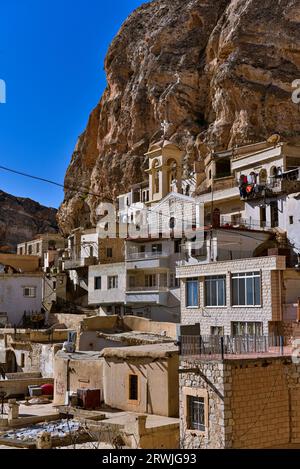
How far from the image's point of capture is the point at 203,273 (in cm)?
2659

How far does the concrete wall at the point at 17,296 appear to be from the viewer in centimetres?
4056

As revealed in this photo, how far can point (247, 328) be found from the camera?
24.1 metres

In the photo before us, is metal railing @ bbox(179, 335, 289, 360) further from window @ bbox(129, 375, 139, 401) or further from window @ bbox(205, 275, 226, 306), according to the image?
window @ bbox(205, 275, 226, 306)

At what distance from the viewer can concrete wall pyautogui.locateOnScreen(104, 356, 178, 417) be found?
717 inches

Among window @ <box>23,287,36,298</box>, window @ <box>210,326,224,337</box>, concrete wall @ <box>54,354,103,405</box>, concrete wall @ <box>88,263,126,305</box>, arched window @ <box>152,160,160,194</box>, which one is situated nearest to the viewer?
concrete wall @ <box>54,354,103,405</box>

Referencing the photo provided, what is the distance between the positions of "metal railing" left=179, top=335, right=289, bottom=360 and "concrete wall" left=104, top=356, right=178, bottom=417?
2082mm

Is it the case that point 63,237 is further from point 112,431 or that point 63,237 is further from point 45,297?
point 112,431

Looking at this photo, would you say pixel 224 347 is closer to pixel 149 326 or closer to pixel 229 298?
pixel 229 298

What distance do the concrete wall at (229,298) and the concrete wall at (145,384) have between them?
6.19 metres

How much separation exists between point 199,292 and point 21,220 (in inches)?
2692

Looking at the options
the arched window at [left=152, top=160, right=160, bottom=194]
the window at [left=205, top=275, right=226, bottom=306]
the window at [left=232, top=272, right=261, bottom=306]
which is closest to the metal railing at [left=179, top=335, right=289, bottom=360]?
the window at [left=232, top=272, right=261, bottom=306]

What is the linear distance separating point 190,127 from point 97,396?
4639 centimetres

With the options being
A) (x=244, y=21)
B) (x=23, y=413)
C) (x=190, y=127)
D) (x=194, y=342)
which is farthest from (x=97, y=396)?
(x=244, y=21)

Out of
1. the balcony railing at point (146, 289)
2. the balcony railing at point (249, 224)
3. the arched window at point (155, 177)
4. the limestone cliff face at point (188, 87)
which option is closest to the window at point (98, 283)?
the balcony railing at point (146, 289)
